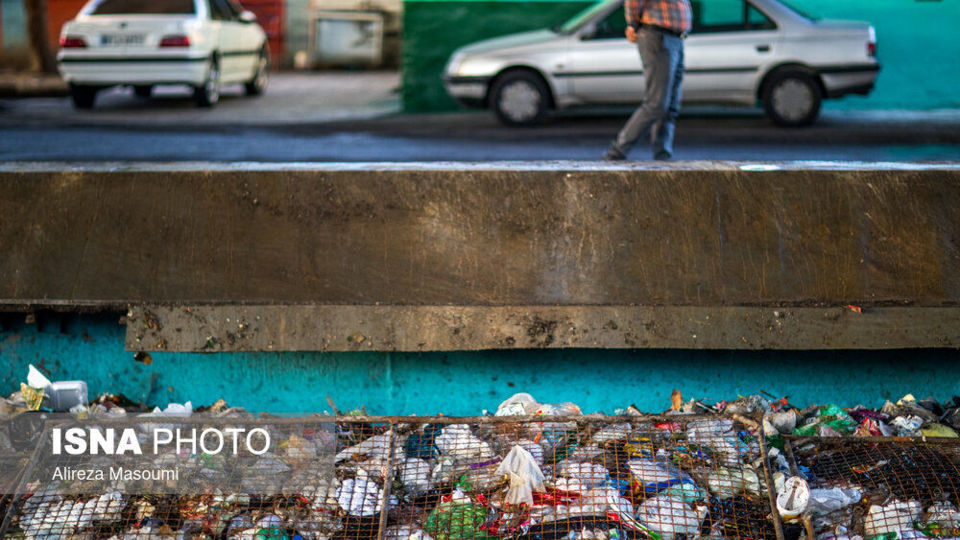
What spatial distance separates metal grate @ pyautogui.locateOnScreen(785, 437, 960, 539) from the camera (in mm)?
3633

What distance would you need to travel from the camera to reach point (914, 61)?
1336 cm

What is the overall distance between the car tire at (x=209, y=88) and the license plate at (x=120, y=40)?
1.05m

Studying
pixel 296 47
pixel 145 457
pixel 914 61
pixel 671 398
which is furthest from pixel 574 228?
pixel 296 47

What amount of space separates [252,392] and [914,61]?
11.4 meters

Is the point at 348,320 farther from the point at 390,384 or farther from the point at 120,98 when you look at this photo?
the point at 120,98

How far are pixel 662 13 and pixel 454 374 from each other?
11.9 ft

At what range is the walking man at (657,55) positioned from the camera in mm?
7266

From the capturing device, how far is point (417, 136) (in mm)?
11555

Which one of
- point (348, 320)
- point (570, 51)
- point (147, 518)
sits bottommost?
point (147, 518)

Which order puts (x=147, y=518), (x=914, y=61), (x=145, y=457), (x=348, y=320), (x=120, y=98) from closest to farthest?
(x=147, y=518), (x=145, y=457), (x=348, y=320), (x=914, y=61), (x=120, y=98)

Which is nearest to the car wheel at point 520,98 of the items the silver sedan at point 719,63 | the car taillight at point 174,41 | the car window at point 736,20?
the silver sedan at point 719,63

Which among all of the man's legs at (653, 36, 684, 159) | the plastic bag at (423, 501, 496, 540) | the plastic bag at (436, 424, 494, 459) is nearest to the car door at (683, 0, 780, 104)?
the man's legs at (653, 36, 684, 159)

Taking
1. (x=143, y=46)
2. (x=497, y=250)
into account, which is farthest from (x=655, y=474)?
(x=143, y=46)

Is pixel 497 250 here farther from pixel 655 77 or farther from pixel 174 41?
pixel 174 41
